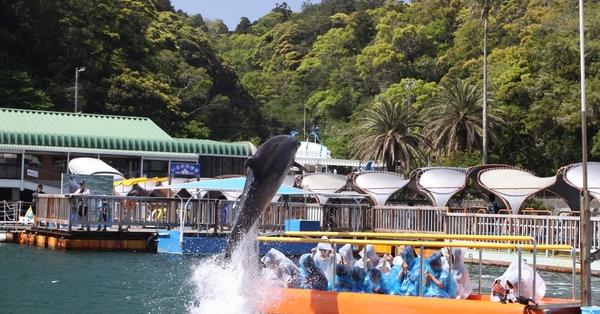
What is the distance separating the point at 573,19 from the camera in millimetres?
63281

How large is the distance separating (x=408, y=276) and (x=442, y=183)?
23454 mm

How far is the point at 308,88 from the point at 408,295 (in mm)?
106778

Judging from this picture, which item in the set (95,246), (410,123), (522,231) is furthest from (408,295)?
(410,123)

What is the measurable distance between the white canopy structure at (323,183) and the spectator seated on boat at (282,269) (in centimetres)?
2679

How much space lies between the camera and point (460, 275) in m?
14.8

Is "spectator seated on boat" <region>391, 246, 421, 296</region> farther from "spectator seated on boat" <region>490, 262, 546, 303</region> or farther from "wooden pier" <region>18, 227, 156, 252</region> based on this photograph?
"wooden pier" <region>18, 227, 156, 252</region>

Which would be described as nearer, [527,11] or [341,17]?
[527,11]

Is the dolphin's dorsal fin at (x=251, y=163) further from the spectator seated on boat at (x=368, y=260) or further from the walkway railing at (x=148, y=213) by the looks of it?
the walkway railing at (x=148, y=213)

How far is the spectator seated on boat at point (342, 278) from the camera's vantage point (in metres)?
15.6

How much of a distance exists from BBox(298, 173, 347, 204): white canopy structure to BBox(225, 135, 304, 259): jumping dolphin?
28.5m

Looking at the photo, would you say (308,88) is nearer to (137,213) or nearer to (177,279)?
(137,213)

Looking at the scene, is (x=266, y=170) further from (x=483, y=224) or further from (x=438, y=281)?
(x=483, y=224)

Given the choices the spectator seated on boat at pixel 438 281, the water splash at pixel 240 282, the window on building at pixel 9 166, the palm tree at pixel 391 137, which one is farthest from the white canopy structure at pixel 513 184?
the window on building at pixel 9 166

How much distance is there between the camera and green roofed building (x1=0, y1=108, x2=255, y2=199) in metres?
52.9
